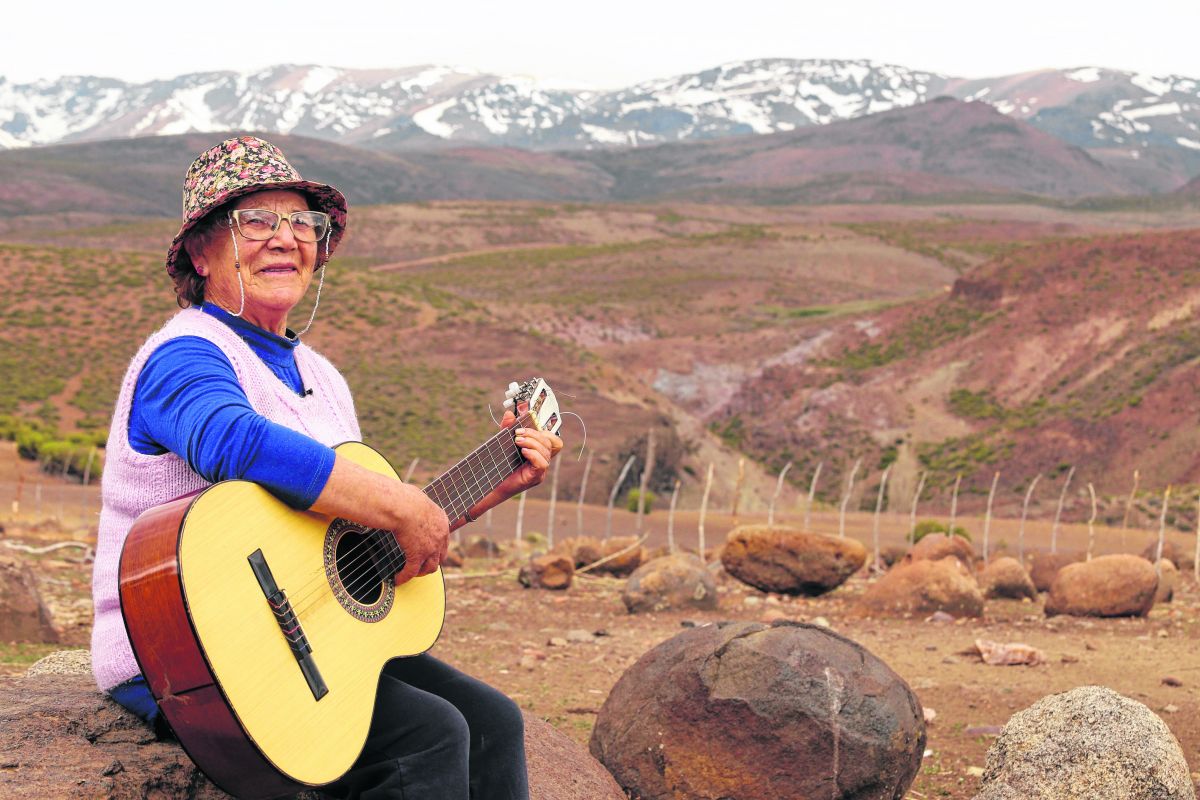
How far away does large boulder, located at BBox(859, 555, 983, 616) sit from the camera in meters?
12.1

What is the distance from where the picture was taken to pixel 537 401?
13.3ft

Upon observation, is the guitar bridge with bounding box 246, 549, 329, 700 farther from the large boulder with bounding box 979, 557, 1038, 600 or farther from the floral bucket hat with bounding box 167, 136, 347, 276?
the large boulder with bounding box 979, 557, 1038, 600

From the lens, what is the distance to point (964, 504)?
32.0 metres

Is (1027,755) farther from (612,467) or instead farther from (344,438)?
(612,467)

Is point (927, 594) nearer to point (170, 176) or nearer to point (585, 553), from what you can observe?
point (585, 553)

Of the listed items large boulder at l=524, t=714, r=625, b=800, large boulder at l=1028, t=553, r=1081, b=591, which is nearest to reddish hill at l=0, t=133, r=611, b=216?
large boulder at l=1028, t=553, r=1081, b=591

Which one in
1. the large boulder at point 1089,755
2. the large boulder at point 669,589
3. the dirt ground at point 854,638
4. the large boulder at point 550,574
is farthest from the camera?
the large boulder at point 550,574

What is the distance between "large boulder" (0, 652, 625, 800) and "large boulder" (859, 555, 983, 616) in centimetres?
933

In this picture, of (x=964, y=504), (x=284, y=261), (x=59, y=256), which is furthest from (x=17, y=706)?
(x=59, y=256)

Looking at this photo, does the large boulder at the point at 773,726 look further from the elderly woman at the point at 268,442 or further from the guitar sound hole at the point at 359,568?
the guitar sound hole at the point at 359,568

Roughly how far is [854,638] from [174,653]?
8731mm

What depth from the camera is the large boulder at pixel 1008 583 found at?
13547mm

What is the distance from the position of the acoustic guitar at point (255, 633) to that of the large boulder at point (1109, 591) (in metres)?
9.79

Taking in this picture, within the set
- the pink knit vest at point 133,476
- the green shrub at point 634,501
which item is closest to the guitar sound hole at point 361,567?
the pink knit vest at point 133,476
